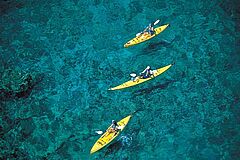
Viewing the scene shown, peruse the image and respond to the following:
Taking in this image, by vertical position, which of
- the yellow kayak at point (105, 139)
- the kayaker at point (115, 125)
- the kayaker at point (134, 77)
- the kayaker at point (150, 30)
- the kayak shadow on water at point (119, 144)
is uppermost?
the kayaker at point (150, 30)

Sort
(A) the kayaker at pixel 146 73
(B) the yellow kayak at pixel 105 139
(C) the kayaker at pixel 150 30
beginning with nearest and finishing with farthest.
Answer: (B) the yellow kayak at pixel 105 139, (A) the kayaker at pixel 146 73, (C) the kayaker at pixel 150 30

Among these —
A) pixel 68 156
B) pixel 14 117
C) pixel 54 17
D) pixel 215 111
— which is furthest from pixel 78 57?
pixel 215 111

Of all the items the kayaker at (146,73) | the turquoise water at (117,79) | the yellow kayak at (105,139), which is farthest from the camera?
the kayaker at (146,73)

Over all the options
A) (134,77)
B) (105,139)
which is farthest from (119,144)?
(134,77)

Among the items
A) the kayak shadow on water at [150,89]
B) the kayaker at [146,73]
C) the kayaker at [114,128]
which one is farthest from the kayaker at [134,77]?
the kayaker at [114,128]

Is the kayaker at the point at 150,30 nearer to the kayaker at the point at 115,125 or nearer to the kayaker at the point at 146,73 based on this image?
the kayaker at the point at 146,73

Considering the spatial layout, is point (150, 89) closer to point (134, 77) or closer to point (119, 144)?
point (134, 77)

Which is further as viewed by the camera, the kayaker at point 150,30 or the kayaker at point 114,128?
the kayaker at point 150,30

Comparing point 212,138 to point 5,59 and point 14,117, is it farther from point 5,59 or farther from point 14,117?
point 5,59

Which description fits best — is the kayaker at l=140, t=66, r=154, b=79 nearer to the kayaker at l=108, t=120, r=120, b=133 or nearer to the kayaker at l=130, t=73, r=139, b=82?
the kayaker at l=130, t=73, r=139, b=82

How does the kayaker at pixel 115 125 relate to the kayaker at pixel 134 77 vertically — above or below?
below
